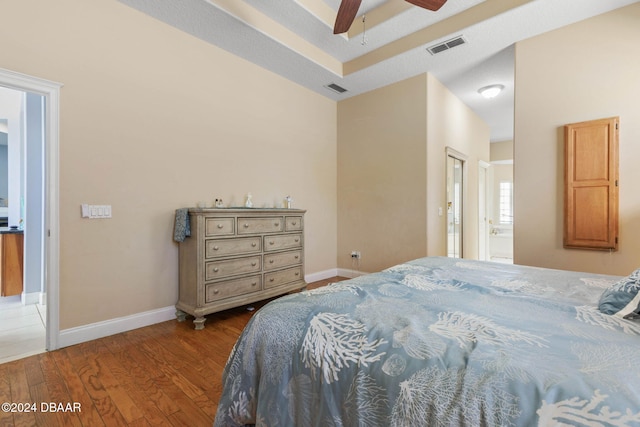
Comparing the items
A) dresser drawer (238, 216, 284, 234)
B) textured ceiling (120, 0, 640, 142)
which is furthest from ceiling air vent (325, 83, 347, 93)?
dresser drawer (238, 216, 284, 234)

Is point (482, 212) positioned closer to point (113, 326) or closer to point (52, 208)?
point (113, 326)

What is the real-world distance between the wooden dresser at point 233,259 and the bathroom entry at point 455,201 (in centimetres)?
261

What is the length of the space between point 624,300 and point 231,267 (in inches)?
109

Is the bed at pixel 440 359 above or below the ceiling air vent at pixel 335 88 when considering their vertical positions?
below

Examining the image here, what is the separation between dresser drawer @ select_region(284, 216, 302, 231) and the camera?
353 centimetres

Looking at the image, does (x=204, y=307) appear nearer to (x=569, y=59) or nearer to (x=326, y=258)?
(x=326, y=258)

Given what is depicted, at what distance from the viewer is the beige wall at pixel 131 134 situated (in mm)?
2328

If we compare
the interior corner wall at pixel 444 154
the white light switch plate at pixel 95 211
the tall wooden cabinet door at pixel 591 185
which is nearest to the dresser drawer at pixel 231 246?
the white light switch plate at pixel 95 211

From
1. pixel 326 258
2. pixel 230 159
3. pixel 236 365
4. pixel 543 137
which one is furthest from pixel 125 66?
pixel 543 137

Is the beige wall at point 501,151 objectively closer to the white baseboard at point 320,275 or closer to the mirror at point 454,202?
the mirror at point 454,202

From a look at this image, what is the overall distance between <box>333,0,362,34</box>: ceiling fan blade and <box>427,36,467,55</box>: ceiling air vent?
1.35m

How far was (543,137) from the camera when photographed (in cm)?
303

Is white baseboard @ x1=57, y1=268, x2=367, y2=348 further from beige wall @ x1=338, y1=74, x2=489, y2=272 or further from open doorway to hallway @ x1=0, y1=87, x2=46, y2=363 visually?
beige wall @ x1=338, y1=74, x2=489, y2=272

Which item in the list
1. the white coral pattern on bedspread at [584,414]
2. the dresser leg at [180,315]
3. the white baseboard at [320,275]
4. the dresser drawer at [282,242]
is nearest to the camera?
the white coral pattern on bedspread at [584,414]
